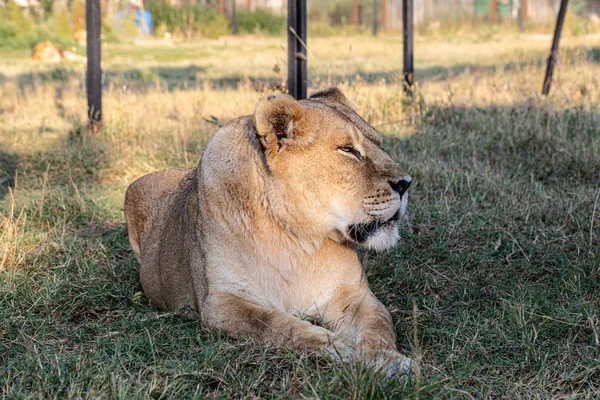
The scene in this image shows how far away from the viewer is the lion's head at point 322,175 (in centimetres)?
319

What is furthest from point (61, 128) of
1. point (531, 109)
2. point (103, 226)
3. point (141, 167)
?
point (531, 109)

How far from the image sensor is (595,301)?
367cm

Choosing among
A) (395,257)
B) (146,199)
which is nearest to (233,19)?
(146,199)

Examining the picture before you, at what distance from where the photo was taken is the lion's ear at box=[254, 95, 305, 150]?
10.3ft

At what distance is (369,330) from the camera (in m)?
3.19

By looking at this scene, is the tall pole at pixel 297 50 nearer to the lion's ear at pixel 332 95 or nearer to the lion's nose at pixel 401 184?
the lion's ear at pixel 332 95

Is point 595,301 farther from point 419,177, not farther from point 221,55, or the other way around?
point 221,55

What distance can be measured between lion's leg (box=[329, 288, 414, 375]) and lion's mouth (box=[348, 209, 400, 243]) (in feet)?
0.96

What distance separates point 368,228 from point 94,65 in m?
4.88

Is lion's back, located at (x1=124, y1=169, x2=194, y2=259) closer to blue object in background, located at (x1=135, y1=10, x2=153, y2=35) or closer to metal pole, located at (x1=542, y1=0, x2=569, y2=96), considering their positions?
metal pole, located at (x1=542, y1=0, x2=569, y2=96)

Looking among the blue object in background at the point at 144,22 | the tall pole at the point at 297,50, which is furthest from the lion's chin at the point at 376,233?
the blue object in background at the point at 144,22

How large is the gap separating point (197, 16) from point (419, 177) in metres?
21.7

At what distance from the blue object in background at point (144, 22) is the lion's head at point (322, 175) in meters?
21.8

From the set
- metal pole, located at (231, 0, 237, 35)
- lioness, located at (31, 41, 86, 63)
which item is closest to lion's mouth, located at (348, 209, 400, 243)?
lioness, located at (31, 41, 86, 63)
